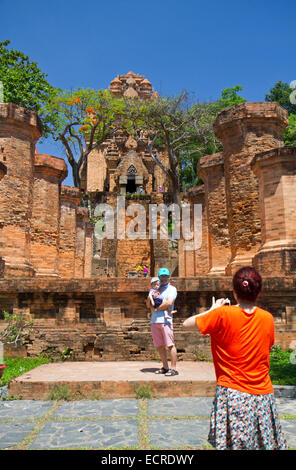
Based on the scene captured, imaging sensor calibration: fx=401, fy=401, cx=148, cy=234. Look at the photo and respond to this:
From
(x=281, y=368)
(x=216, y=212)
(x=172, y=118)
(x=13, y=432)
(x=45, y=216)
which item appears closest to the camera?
(x=13, y=432)


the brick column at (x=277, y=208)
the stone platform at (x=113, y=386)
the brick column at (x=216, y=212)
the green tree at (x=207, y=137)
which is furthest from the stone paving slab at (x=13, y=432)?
the green tree at (x=207, y=137)

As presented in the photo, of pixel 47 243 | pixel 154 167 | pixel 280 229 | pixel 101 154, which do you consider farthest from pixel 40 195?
pixel 101 154

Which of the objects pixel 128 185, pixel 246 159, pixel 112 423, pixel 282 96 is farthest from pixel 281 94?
pixel 112 423

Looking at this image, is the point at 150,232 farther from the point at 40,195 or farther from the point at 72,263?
the point at 40,195

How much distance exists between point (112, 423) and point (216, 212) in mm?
10761

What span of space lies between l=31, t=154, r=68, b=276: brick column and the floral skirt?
12.4 metres

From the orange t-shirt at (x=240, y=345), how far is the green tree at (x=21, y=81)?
21.9 meters

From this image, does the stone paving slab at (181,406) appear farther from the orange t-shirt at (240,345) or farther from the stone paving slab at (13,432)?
the orange t-shirt at (240,345)

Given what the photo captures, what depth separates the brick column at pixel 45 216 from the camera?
14.4m

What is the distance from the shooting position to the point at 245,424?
2.35m

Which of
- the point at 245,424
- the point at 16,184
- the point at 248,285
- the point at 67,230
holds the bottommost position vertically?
the point at 245,424

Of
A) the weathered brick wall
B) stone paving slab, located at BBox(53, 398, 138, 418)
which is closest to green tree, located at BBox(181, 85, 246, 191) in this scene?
the weathered brick wall

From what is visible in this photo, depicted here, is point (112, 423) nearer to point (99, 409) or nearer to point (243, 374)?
point (99, 409)
